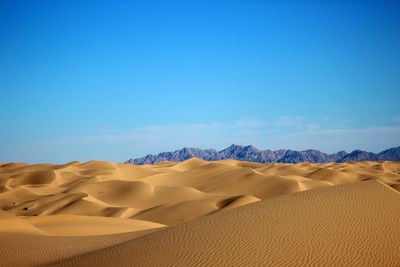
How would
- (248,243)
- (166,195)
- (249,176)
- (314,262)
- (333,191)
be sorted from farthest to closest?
(249,176) < (166,195) < (333,191) < (248,243) < (314,262)

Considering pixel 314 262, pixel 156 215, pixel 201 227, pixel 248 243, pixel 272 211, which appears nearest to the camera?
pixel 314 262

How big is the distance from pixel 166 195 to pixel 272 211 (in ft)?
83.5

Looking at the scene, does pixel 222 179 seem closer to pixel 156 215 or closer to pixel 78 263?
pixel 156 215

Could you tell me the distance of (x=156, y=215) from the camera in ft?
97.4

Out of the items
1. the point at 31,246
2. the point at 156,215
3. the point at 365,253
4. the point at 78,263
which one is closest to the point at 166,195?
the point at 156,215

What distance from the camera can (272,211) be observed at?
13828mm

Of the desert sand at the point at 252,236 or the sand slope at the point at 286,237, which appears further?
the desert sand at the point at 252,236

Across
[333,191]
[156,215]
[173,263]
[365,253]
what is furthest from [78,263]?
[156,215]

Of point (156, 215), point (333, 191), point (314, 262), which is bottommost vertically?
point (156, 215)

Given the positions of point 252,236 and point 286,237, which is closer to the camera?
point 286,237

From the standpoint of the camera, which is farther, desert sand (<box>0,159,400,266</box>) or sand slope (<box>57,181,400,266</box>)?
desert sand (<box>0,159,400,266</box>)

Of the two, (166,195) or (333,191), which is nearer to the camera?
(333,191)

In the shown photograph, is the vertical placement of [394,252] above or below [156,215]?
above

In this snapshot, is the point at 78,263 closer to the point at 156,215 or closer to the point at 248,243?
the point at 248,243
